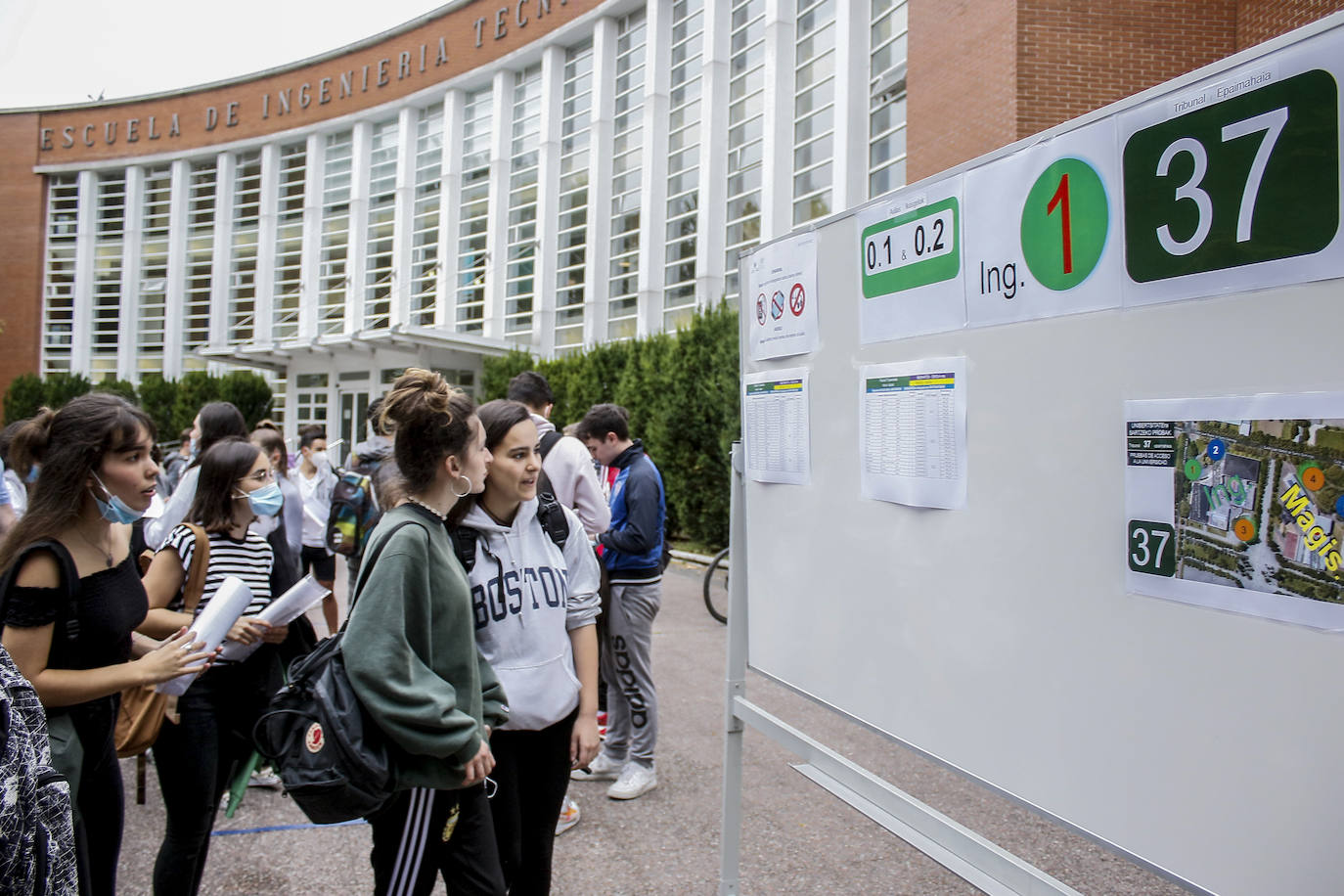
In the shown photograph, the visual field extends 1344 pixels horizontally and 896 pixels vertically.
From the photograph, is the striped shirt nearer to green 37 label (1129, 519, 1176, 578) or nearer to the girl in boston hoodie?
the girl in boston hoodie

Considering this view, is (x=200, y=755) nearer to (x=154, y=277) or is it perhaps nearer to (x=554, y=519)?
(x=554, y=519)

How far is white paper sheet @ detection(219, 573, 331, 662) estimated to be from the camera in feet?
9.66

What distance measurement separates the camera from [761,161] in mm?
18453

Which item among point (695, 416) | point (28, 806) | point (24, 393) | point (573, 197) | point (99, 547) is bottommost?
point (28, 806)

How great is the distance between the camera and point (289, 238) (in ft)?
103

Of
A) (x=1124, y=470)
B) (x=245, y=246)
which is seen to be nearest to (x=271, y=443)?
(x=1124, y=470)

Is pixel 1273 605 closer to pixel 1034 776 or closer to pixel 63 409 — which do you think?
pixel 1034 776

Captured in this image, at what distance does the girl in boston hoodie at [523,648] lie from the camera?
2.58 metres

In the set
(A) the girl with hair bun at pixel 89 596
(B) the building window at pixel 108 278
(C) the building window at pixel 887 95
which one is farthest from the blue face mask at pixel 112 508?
(B) the building window at pixel 108 278

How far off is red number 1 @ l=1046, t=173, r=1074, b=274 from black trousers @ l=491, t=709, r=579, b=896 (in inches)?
73.1

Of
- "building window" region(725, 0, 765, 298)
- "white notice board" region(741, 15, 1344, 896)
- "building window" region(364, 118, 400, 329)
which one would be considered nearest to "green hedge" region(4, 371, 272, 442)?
"building window" region(364, 118, 400, 329)

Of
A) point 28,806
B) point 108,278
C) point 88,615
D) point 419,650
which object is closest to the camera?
point 28,806

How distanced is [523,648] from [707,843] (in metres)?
1.92

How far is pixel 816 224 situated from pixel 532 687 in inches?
64.7
